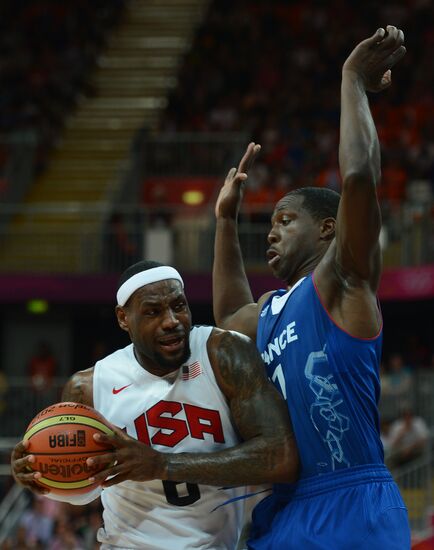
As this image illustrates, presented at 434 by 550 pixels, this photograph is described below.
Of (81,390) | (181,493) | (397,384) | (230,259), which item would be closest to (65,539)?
(397,384)

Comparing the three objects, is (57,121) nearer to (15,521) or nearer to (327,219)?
(15,521)

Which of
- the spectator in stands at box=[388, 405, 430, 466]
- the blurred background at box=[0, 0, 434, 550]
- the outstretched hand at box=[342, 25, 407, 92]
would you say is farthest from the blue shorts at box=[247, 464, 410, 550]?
the spectator in stands at box=[388, 405, 430, 466]

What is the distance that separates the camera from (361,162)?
14.6ft

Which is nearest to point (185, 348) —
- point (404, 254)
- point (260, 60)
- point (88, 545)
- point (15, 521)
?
point (88, 545)

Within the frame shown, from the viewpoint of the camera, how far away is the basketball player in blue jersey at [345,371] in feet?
14.8

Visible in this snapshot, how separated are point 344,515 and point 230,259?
172 cm

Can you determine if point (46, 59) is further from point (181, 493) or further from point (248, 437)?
point (248, 437)

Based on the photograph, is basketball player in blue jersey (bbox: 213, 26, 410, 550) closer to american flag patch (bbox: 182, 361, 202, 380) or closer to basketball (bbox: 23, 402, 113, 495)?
american flag patch (bbox: 182, 361, 202, 380)

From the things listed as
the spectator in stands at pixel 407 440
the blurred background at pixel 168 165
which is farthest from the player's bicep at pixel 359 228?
the spectator in stands at pixel 407 440

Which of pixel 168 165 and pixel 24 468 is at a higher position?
pixel 168 165

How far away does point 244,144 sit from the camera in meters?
20.1

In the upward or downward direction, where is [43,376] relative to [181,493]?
upward

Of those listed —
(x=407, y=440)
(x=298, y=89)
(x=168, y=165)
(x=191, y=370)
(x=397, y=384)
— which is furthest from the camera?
(x=298, y=89)

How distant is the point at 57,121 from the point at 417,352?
8780 millimetres
